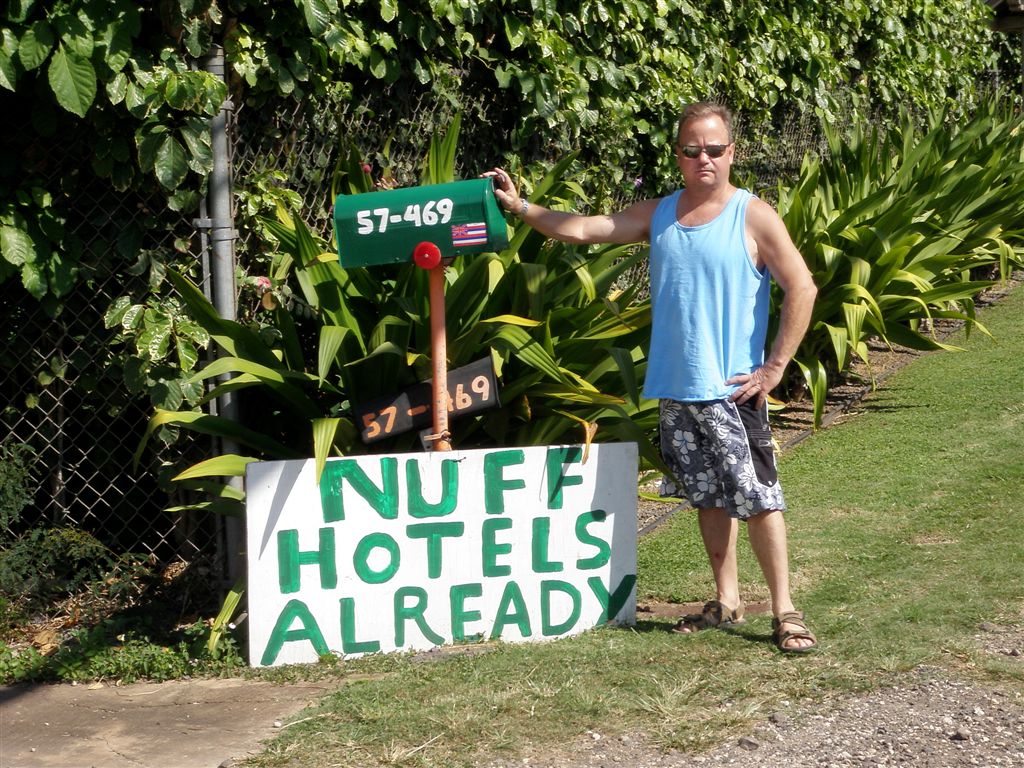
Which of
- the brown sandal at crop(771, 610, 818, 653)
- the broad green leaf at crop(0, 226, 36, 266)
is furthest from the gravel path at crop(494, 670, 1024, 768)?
the broad green leaf at crop(0, 226, 36, 266)

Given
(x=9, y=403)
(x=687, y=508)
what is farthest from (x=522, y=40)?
(x=9, y=403)

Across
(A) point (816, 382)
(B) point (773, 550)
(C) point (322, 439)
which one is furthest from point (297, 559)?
(A) point (816, 382)

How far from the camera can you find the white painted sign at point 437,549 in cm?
428

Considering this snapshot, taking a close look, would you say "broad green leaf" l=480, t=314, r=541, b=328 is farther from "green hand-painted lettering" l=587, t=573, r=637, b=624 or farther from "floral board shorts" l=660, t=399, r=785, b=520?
"green hand-painted lettering" l=587, t=573, r=637, b=624

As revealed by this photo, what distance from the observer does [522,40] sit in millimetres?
6215

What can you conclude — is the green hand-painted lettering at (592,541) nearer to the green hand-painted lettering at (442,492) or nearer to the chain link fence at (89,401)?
the green hand-painted lettering at (442,492)

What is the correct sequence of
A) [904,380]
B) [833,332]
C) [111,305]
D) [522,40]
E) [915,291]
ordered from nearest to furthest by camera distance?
[111,305] < [522,40] < [833,332] < [915,291] < [904,380]

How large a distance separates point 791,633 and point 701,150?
154 cm

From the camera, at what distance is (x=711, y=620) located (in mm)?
4418

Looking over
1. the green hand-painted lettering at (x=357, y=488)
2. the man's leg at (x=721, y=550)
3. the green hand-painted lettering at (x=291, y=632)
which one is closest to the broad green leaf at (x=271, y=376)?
the green hand-painted lettering at (x=357, y=488)

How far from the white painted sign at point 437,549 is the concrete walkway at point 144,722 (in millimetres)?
261

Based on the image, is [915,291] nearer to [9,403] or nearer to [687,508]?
[687,508]

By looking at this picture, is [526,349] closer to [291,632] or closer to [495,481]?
[495,481]

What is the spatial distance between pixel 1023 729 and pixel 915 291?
4.90m
